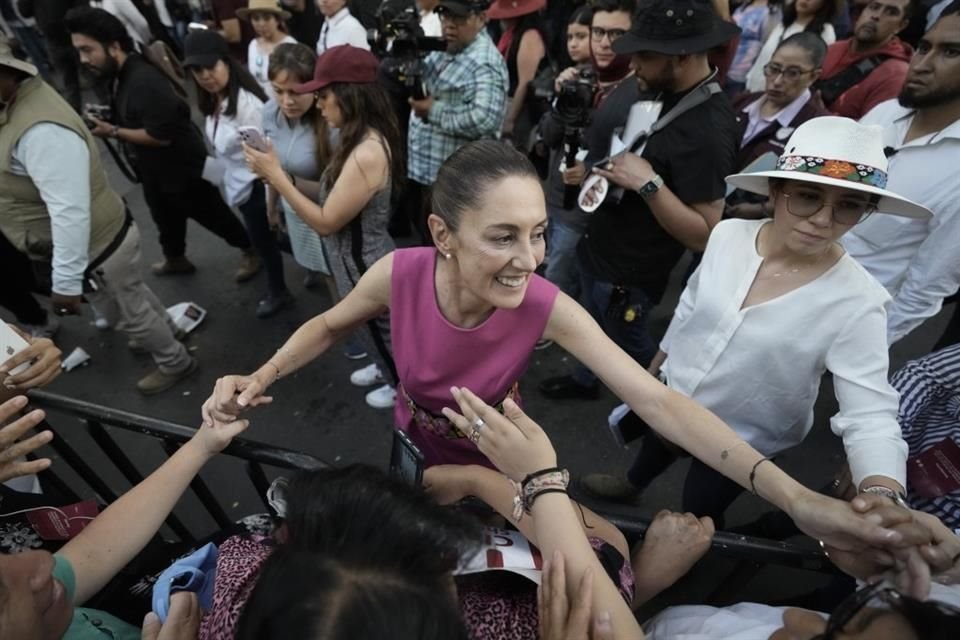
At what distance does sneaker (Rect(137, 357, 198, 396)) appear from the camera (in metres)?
3.53

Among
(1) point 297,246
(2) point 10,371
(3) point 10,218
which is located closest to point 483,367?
(2) point 10,371

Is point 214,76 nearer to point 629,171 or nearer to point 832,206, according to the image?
point 629,171

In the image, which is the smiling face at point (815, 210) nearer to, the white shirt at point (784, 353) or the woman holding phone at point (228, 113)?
the white shirt at point (784, 353)

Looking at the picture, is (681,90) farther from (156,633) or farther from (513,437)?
(156,633)

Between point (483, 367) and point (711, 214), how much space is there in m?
1.22

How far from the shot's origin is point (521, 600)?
1164 mm

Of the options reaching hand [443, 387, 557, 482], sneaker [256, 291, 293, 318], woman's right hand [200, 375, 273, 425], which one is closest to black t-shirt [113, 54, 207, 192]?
sneaker [256, 291, 293, 318]

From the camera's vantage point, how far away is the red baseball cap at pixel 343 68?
8.09 feet

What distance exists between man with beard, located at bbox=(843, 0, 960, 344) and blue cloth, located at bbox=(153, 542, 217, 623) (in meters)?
2.62

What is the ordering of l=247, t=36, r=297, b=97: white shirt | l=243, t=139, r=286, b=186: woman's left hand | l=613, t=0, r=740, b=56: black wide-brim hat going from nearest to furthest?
1. l=613, t=0, r=740, b=56: black wide-brim hat
2. l=243, t=139, r=286, b=186: woman's left hand
3. l=247, t=36, r=297, b=97: white shirt

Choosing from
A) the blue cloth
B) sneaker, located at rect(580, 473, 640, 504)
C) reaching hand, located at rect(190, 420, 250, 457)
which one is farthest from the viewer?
sneaker, located at rect(580, 473, 640, 504)

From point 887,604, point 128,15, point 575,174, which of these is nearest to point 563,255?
point 575,174

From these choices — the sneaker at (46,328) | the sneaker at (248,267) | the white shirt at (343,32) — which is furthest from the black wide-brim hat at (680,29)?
the sneaker at (46,328)

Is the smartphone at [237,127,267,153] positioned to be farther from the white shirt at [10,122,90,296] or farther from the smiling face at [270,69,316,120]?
the white shirt at [10,122,90,296]
